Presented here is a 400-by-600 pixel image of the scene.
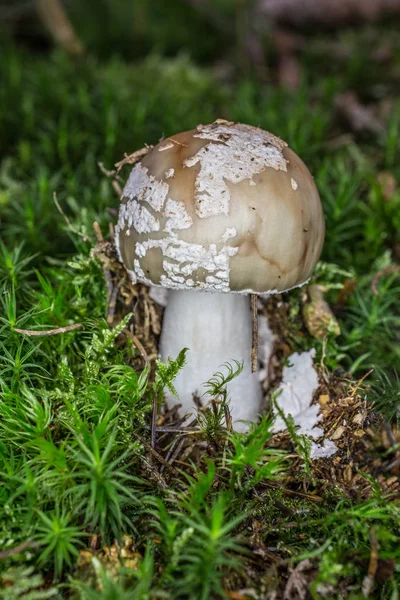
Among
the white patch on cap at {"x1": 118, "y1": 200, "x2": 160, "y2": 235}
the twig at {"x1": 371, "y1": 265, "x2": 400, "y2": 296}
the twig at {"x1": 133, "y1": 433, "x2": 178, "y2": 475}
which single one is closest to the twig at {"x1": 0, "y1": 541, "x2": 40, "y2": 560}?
the twig at {"x1": 133, "y1": 433, "x2": 178, "y2": 475}

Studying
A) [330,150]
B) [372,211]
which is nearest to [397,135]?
[330,150]

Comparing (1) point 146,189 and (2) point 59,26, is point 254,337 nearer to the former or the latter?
(1) point 146,189

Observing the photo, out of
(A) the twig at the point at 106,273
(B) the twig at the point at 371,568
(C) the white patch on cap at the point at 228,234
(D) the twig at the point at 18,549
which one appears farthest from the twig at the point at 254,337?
(D) the twig at the point at 18,549

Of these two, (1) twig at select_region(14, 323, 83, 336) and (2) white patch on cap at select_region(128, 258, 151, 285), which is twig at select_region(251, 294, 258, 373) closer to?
(2) white patch on cap at select_region(128, 258, 151, 285)

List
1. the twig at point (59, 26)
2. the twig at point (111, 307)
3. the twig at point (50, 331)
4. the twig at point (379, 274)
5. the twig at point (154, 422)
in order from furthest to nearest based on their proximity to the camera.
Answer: the twig at point (59, 26), the twig at point (379, 274), the twig at point (111, 307), the twig at point (50, 331), the twig at point (154, 422)

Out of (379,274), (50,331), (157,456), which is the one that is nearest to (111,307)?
(50,331)

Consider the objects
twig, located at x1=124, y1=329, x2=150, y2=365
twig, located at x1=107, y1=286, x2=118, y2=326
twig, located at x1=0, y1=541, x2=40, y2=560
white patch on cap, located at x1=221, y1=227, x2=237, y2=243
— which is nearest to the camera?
twig, located at x1=0, y1=541, x2=40, y2=560

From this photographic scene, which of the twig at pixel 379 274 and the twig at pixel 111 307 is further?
the twig at pixel 379 274

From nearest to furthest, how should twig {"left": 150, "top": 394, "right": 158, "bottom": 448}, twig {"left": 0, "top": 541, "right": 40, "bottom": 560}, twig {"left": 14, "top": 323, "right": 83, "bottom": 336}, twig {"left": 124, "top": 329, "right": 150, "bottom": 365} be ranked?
twig {"left": 0, "top": 541, "right": 40, "bottom": 560} < twig {"left": 150, "top": 394, "right": 158, "bottom": 448} < twig {"left": 14, "top": 323, "right": 83, "bottom": 336} < twig {"left": 124, "top": 329, "right": 150, "bottom": 365}

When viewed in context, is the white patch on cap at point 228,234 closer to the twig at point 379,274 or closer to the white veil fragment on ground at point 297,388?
the white veil fragment on ground at point 297,388
